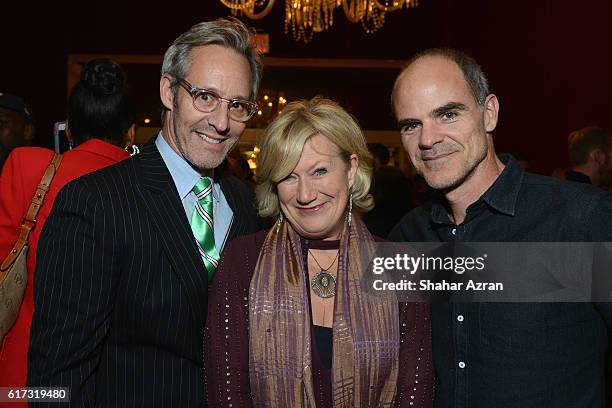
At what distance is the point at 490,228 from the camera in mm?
1887


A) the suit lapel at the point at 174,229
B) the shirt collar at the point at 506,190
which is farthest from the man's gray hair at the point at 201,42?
the shirt collar at the point at 506,190

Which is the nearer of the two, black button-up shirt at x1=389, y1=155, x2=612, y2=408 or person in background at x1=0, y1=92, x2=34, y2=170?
black button-up shirt at x1=389, y1=155, x2=612, y2=408

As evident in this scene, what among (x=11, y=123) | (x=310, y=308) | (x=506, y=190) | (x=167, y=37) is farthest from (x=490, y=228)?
(x=167, y=37)

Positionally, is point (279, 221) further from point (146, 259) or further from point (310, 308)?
point (146, 259)

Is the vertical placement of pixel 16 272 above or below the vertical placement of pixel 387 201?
below

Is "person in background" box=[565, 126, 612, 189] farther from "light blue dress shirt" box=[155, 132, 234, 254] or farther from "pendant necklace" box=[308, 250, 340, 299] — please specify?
"light blue dress shirt" box=[155, 132, 234, 254]

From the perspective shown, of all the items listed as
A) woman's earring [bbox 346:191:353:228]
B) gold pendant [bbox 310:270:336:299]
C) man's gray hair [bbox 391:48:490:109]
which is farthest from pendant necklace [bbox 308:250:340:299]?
man's gray hair [bbox 391:48:490:109]

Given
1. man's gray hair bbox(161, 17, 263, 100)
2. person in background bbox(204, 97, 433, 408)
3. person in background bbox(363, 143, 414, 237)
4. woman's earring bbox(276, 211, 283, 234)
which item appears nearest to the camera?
person in background bbox(204, 97, 433, 408)

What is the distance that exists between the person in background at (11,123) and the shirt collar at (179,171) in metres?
1.71

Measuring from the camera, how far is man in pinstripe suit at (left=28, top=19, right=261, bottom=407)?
1692mm

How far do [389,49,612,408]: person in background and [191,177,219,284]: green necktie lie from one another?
2.13ft

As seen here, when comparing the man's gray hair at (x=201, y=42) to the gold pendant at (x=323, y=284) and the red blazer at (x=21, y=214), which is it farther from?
the gold pendant at (x=323, y=284)

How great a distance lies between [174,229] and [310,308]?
0.49 m

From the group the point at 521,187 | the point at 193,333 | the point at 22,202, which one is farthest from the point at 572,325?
the point at 22,202
